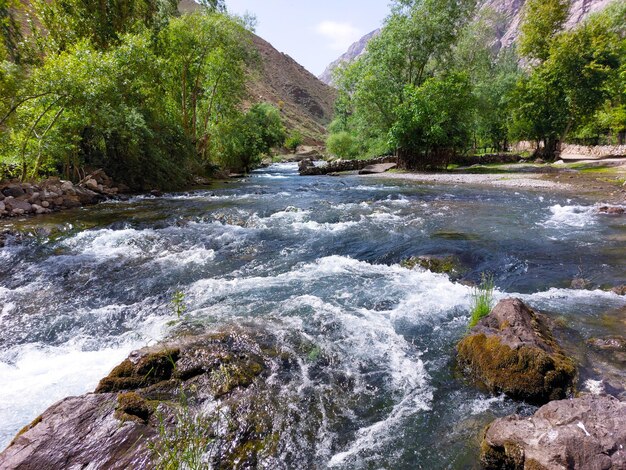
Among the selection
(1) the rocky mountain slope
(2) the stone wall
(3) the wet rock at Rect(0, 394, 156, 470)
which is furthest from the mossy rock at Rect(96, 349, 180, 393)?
(1) the rocky mountain slope

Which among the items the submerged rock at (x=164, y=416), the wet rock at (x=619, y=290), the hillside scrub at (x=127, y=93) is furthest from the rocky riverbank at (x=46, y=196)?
the wet rock at (x=619, y=290)

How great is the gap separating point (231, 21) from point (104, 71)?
15.3 meters

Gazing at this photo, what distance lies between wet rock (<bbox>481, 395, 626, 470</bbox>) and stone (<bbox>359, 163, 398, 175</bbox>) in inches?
1222

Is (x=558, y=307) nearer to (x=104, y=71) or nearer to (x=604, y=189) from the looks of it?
(x=604, y=189)

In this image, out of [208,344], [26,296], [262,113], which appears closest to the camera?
[208,344]

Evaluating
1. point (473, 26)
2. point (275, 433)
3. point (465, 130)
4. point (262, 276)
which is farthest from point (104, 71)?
point (473, 26)

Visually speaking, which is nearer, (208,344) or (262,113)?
(208,344)

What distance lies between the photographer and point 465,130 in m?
31.5

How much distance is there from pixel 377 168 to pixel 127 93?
72.8 feet

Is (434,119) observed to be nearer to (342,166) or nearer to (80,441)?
(342,166)

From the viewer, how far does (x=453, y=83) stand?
30.1 metres

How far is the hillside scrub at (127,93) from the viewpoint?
583 inches

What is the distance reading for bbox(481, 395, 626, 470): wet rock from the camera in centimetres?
249

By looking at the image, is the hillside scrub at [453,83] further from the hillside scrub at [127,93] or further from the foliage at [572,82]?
the hillside scrub at [127,93]
